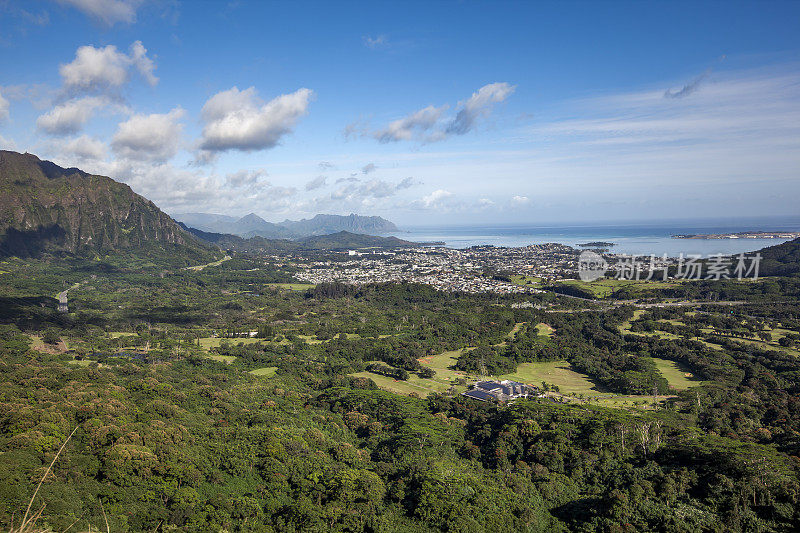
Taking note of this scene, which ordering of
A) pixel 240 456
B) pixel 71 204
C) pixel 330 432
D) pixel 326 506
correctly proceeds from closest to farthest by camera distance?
pixel 326 506
pixel 240 456
pixel 330 432
pixel 71 204

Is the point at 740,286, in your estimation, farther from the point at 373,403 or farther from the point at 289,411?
the point at 289,411

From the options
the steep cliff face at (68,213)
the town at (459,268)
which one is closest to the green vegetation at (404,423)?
the town at (459,268)

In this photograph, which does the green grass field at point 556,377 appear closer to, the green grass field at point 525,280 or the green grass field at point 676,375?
the green grass field at point 676,375

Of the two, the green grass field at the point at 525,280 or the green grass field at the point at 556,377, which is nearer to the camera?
the green grass field at the point at 556,377

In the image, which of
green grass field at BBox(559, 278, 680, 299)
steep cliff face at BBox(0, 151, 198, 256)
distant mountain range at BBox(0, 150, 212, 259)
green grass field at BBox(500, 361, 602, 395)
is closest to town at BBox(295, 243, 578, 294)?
green grass field at BBox(559, 278, 680, 299)

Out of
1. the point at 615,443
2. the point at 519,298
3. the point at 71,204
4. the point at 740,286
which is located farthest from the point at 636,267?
the point at 71,204

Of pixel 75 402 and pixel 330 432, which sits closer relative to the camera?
pixel 75 402

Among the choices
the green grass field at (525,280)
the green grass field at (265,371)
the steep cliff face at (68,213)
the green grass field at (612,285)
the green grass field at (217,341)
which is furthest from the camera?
the steep cliff face at (68,213)
